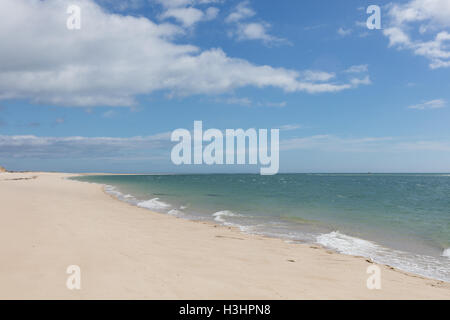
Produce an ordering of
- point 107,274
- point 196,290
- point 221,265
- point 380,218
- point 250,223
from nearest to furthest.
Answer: point 196,290 → point 107,274 → point 221,265 → point 250,223 → point 380,218

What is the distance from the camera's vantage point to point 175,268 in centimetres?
668

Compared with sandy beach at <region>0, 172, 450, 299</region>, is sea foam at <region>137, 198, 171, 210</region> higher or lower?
lower

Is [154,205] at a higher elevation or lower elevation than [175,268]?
lower

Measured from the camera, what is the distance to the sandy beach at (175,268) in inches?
209

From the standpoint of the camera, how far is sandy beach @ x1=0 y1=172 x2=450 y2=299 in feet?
17.4

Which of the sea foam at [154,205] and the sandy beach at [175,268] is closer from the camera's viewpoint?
the sandy beach at [175,268]

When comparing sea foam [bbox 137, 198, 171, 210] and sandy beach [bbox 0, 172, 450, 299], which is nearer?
sandy beach [bbox 0, 172, 450, 299]

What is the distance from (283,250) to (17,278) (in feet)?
25.1

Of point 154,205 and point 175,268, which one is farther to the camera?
point 154,205

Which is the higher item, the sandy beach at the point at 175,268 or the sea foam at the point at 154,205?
the sandy beach at the point at 175,268

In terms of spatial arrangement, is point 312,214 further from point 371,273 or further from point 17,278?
point 17,278
